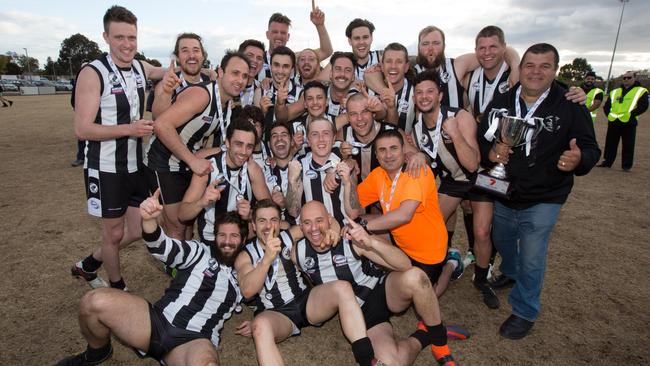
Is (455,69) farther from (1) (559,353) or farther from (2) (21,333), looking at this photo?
(2) (21,333)

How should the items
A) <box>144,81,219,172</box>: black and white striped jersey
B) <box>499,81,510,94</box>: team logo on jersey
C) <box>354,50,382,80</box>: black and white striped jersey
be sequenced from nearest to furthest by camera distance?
<box>144,81,219,172</box>: black and white striped jersey → <box>499,81,510,94</box>: team logo on jersey → <box>354,50,382,80</box>: black and white striped jersey

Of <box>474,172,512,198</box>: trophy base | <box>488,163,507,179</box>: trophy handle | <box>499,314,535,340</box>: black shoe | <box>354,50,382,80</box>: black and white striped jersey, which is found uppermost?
<box>354,50,382,80</box>: black and white striped jersey

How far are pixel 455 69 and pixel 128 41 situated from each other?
3.65 m

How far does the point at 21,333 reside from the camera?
11.7 ft

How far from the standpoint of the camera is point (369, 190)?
4078 millimetres

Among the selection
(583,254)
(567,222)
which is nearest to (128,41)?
(583,254)

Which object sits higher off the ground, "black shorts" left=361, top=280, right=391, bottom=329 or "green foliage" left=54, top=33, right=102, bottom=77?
"green foliage" left=54, top=33, right=102, bottom=77

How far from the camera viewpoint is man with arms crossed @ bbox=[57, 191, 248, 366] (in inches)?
112

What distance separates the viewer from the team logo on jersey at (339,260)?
349cm

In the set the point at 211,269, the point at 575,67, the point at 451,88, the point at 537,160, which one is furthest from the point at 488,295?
the point at 575,67

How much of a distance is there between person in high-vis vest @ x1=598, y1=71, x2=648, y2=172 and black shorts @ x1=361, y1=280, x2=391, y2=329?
9.81 meters

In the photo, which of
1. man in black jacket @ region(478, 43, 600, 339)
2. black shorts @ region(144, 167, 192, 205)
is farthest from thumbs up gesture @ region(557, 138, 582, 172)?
black shorts @ region(144, 167, 192, 205)

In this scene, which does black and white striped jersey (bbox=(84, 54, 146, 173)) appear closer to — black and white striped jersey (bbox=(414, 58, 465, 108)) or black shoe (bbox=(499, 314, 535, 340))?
black and white striped jersey (bbox=(414, 58, 465, 108))

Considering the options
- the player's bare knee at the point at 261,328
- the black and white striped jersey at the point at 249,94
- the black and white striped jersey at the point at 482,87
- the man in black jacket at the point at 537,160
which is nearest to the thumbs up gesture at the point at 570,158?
the man in black jacket at the point at 537,160
